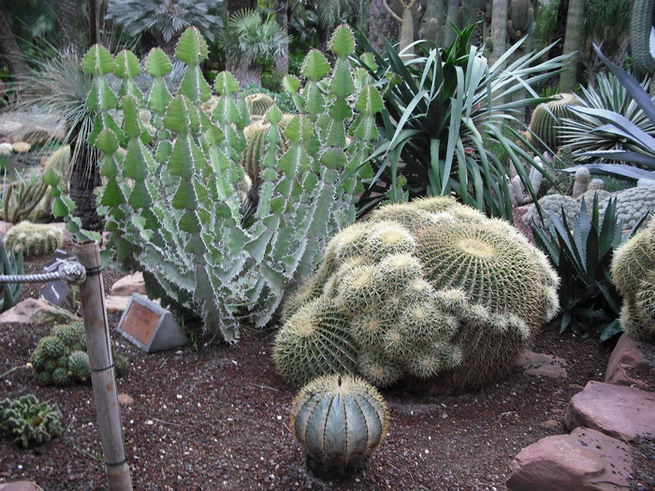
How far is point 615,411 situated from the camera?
9.03 ft

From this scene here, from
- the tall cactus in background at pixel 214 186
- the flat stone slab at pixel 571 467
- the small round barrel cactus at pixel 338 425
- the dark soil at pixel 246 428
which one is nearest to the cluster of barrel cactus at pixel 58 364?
the dark soil at pixel 246 428

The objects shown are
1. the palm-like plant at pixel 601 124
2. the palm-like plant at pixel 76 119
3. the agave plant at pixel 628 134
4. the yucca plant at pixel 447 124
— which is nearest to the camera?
the yucca plant at pixel 447 124

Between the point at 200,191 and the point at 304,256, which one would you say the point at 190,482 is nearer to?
the point at 200,191

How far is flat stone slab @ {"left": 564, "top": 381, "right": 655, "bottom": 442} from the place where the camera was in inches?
103

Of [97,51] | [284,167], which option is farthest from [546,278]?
[97,51]

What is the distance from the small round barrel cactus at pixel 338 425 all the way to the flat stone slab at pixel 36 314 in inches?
82.6

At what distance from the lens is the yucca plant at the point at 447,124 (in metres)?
4.28

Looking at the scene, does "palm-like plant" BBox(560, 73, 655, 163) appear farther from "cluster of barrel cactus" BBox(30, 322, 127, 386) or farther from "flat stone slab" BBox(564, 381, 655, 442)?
"cluster of barrel cactus" BBox(30, 322, 127, 386)

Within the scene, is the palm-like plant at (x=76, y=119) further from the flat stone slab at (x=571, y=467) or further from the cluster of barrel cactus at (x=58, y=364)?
the flat stone slab at (x=571, y=467)

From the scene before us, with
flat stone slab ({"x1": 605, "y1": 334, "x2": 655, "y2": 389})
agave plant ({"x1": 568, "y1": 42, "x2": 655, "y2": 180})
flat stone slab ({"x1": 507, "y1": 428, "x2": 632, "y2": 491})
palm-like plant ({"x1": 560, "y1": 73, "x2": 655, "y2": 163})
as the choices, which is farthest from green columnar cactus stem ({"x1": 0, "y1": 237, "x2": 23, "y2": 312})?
palm-like plant ({"x1": 560, "y1": 73, "x2": 655, "y2": 163})

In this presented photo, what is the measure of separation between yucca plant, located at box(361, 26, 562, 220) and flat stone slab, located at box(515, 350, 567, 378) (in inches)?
38.7

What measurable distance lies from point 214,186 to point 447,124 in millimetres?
1991

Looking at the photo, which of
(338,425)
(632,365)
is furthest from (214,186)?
(632,365)

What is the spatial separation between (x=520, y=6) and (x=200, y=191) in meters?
11.6
